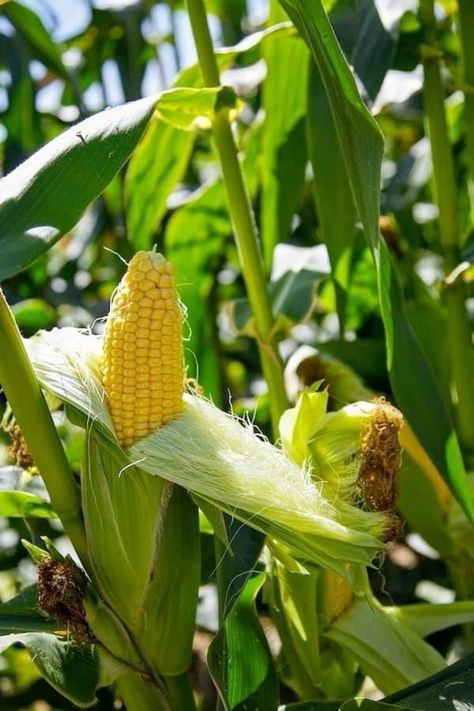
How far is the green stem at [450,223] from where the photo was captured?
4.04 feet

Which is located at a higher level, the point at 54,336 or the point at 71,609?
the point at 54,336

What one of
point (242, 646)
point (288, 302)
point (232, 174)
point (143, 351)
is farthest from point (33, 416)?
point (288, 302)

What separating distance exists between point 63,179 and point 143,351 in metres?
0.15

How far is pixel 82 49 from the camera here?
7.60 ft

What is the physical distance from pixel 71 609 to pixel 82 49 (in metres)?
1.79

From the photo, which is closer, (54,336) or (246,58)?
(54,336)

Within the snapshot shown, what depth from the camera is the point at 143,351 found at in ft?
2.58

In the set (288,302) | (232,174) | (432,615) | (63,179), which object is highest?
(63,179)

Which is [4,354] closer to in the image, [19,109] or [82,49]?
[19,109]

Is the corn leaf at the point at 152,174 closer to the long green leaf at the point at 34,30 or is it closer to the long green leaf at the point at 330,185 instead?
the long green leaf at the point at 330,185

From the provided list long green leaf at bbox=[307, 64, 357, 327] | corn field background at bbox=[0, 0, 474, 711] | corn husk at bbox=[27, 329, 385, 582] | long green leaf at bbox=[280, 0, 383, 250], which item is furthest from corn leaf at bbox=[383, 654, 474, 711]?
long green leaf at bbox=[307, 64, 357, 327]

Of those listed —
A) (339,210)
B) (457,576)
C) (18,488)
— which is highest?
(339,210)

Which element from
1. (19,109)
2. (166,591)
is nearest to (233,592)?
(166,591)

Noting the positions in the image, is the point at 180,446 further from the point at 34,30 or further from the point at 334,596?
the point at 34,30
